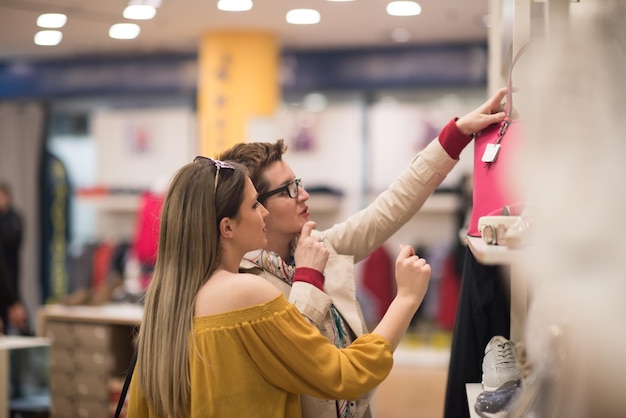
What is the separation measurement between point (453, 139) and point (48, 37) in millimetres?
6784

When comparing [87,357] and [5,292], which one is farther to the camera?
[87,357]

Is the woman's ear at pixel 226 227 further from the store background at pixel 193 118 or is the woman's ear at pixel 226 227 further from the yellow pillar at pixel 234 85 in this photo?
the yellow pillar at pixel 234 85

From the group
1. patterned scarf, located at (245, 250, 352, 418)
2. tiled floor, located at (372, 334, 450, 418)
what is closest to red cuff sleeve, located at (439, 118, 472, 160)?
patterned scarf, located at (245, 250, 352, 418)

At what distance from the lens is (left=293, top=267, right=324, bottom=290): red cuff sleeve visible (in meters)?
2.14

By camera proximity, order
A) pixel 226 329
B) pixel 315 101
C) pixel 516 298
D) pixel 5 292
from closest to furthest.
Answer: pixel 226 329
pixel 516 298
pixel 5 292
pixel 315 101

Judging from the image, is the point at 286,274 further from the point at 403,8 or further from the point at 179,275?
the point at 403,8

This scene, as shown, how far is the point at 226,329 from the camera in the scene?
1892 mm

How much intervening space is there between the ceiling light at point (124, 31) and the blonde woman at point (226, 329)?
18.7 feet

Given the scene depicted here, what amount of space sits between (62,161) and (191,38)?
2720 mm

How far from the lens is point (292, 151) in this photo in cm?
855

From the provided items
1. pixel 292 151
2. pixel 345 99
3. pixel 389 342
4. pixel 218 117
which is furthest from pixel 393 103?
pixel 389 342

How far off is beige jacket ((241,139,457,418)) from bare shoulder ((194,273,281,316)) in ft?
0.66

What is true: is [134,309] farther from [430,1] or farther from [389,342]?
[389,342]

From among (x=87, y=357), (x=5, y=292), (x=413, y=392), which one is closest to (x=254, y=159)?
(x=5, y=292)
